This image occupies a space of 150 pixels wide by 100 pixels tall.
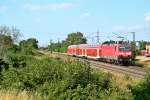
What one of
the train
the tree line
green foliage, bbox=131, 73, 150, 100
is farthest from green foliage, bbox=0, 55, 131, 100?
the train

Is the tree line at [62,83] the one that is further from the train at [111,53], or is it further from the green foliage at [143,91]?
the train at [111,53]

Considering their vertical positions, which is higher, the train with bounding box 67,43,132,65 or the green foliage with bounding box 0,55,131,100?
the train with bounding box 67,43,132,65

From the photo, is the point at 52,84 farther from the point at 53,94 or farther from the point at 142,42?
the point at 142,42

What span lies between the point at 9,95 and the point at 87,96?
3.22 meters

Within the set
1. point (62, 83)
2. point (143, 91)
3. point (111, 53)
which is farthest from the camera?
point (111, 53)

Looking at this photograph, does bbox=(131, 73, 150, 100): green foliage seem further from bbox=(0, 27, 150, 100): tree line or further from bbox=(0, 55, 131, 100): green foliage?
bbox=(0, 55, 131, 100): green foliage

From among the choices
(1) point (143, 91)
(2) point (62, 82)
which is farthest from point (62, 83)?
(1) point (143, 91)

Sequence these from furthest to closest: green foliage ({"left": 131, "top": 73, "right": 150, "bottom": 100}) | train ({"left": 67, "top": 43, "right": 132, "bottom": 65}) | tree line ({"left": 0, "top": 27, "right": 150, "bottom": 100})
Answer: train ({"left": 67, "top": 43, "right": 132, "bottom": 65})
green foliage ({"left": 131, "top": 73, "right": 150, "bottom": 100})
tree line ({"left": 0, "top": 27, "right": 150, "bottom": 100})

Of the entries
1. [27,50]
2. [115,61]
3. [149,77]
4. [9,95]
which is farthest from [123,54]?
[9,95]

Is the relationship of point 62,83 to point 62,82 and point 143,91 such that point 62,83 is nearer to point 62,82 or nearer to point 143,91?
point 62,82

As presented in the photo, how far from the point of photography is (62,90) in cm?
1694

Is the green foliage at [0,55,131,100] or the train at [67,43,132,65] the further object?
the train at [67,43,132,65]

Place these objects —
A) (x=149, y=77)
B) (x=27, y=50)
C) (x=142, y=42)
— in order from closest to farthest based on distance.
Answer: (x=149, y=77), (x=27, y=50), (x=142, y=42)

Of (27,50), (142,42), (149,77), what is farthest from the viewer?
(142,42)
